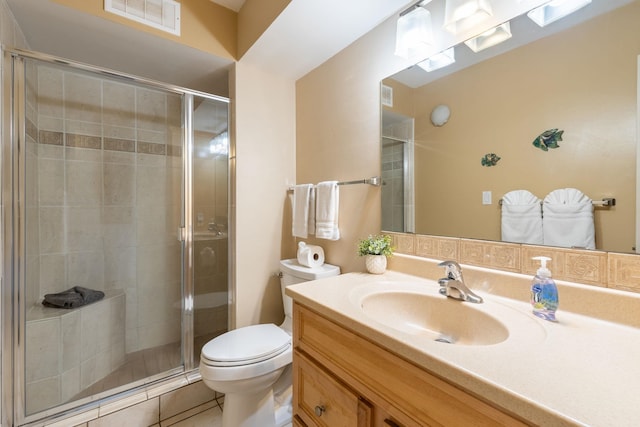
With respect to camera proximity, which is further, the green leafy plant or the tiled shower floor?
the tiled shower floor

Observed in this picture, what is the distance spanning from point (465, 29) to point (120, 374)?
2642 millimetres

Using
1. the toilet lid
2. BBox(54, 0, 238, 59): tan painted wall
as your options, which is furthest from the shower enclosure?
the toilet lid

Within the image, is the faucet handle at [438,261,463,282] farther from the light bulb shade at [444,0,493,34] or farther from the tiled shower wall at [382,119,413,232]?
the light bulb shade at [444,0,493,34]

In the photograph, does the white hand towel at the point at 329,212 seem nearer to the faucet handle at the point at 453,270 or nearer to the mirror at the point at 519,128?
the mirror at the point at 519,128

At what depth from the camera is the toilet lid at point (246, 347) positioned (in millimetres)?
1236

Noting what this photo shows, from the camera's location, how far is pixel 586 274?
790mm

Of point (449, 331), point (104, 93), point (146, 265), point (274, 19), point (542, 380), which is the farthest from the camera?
point (146, 265)

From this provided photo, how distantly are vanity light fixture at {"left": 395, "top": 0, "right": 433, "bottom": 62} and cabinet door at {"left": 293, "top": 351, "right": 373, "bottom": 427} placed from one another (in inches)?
50.6

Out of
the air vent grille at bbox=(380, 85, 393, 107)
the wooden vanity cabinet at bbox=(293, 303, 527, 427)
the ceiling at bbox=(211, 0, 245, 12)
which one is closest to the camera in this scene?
the wooden vanity cabinet at bbox=(293, 303, 527, 427)

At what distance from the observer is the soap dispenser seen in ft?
2.40

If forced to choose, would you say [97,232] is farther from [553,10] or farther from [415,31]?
[553,10]

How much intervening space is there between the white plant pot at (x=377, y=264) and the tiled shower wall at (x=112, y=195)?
1409 millimetres

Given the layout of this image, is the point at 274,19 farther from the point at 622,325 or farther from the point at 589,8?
the point at 622,325

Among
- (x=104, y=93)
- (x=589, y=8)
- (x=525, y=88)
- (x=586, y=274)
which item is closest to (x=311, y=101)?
(x=525, y=88)
